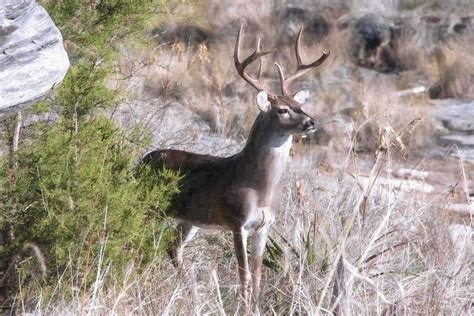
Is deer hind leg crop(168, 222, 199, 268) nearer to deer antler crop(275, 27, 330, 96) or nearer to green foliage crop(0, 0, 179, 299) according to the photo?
green foliage crop(0, 0, 179, 299)

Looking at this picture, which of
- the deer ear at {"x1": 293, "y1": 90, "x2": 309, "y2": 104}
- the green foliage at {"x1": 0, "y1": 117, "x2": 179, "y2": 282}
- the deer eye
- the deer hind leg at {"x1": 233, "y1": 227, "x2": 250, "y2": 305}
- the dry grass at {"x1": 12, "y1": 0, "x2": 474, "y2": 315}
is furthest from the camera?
the deer ear at {"x1": 293, "y1": 90, "x2": 309, "y2": 104}

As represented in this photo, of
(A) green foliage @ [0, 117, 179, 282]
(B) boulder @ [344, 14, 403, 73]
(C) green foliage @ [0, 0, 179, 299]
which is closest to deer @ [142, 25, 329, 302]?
(C) green foliage @ [0, 0, 179, 299]

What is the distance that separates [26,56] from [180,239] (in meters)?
2.69

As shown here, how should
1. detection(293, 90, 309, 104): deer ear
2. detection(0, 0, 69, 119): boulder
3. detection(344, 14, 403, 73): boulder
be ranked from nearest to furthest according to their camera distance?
detection(0, 0, 69, 119): boulder < detection(293, 90, 309, 104): deer ear < detection(344, 14, 403, 73): boulder

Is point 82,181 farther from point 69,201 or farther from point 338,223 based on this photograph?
point 338,223

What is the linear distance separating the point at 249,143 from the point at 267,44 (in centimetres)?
1075

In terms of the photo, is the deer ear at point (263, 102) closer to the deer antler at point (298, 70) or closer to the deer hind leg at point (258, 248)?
the deer antler at point (298, 70)

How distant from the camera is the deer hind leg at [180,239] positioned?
746 centimetres

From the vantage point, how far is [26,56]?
5.07 metres

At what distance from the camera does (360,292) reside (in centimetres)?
649

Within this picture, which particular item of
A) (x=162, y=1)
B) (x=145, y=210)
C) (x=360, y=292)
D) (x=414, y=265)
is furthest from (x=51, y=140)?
(x=414, y=265)

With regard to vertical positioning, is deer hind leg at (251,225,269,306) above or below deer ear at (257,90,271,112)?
below

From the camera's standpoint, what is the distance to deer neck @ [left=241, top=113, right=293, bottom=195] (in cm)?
721

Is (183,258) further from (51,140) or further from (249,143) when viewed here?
(51,140)
